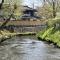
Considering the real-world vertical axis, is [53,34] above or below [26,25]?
above

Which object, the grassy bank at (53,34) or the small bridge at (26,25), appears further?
the small bridge at (26,25)

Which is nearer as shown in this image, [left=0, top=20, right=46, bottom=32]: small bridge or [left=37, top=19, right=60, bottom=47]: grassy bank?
[left=37, top=19, right=60, bottom=47]: grassy bank

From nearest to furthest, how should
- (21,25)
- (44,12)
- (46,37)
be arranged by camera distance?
(46,37) → (21,25) → (44,12)

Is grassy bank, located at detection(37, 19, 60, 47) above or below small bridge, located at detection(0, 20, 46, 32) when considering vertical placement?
above

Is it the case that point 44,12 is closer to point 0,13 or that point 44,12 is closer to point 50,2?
point 50,2

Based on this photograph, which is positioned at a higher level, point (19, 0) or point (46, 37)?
point (19, 0)

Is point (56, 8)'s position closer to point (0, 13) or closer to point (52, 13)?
point (52, 13)

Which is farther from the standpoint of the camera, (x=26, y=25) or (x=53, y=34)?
(x=26, y=25)

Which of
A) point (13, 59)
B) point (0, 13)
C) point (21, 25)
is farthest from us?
point (0, 13)

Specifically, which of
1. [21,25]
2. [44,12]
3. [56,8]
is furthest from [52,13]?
[21,25]

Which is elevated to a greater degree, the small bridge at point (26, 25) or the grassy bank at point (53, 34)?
the grassy bank at point (53, 34)

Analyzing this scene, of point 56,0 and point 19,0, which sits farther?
point 56,0

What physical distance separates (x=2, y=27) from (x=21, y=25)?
4.40 meters

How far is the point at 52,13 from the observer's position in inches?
2360
